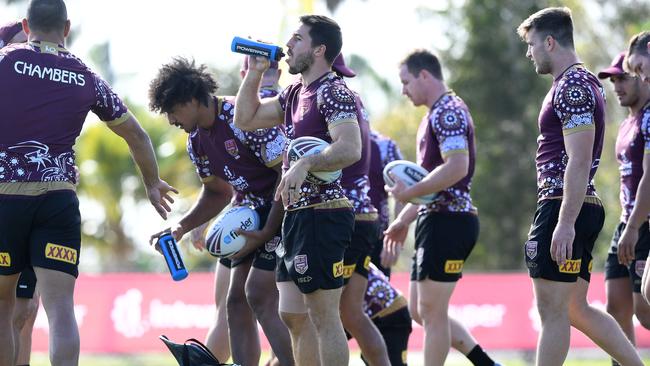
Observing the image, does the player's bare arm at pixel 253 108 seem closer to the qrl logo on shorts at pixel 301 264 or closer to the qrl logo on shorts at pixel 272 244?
the qrl logo on shorts at pixel 272 244

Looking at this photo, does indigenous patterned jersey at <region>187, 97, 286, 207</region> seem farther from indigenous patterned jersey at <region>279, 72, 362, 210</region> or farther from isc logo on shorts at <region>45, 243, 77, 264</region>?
isc logo on shorts at <region>45, 243, 77, 264</region>

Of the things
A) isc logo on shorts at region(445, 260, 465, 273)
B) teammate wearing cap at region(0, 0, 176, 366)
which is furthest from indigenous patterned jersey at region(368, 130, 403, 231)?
teammate wearing cap at region(0, 0, 176, 366)

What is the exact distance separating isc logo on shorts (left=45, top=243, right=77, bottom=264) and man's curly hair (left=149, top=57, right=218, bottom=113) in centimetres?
146

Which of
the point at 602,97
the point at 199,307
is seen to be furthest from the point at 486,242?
the point at 602,97

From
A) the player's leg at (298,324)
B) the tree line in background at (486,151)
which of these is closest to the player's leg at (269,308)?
the player's leg at (298,324)

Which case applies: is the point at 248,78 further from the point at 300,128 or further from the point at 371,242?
the point at 371,242

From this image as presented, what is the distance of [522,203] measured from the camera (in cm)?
2917

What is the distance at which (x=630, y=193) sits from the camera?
8.34 meters

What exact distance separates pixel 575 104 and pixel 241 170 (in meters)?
2.38

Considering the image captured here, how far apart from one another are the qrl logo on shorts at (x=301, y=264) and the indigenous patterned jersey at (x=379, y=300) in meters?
2.57

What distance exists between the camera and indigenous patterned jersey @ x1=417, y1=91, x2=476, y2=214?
8476 millimetres

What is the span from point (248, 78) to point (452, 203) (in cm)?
242

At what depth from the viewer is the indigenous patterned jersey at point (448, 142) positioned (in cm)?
848

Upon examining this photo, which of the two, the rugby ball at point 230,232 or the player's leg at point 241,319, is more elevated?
the rugby ball at point 230,232
